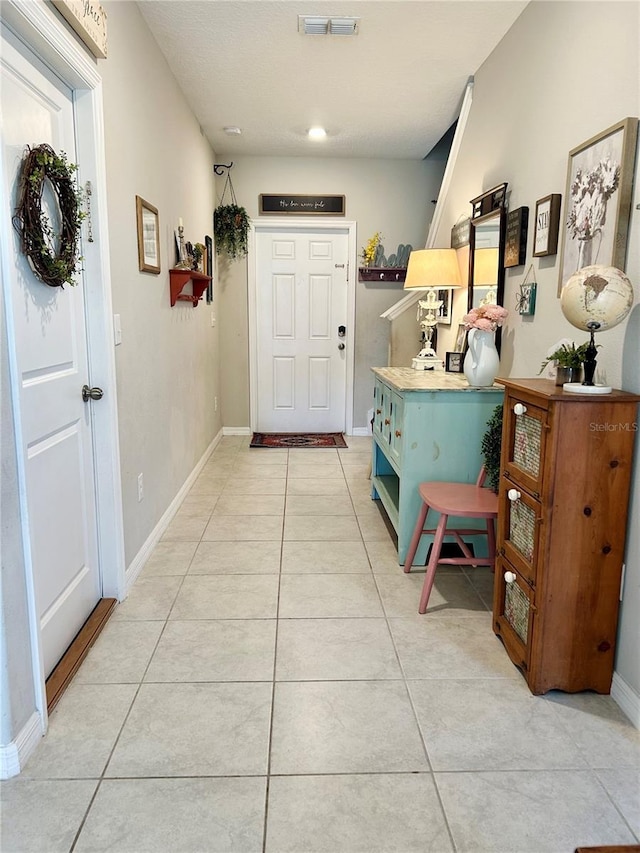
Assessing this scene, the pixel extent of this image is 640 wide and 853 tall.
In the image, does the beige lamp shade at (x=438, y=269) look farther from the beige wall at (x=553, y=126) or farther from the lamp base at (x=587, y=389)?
the lamp base at (x=587, y=389)

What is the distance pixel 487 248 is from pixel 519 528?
1.77m

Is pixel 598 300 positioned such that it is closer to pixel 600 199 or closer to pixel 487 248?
pixel 600 199

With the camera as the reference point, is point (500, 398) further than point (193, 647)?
Yes

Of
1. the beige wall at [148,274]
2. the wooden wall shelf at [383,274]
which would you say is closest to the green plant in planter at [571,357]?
the beige wall at [148,274]

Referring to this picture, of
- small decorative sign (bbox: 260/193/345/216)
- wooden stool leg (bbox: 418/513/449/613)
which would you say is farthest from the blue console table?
small decorative sign (bbox: 260/193/345/216)

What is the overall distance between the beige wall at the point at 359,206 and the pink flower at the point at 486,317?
2502 millimetres

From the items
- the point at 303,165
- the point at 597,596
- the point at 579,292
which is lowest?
the point at 597,596

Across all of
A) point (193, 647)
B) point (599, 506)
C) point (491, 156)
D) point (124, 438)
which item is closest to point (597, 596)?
point (599, 506)

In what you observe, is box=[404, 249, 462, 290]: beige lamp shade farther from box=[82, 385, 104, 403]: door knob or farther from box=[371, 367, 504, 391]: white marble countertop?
box=[82, 385, 104, 403]: door knob

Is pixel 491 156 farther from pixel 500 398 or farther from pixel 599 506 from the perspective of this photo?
pixel 599 506

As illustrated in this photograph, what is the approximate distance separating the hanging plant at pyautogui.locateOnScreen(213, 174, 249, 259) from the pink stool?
349 cm

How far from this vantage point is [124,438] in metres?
2.48

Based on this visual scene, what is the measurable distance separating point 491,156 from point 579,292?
70.2 inches

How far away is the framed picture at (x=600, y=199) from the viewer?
5.79ft
